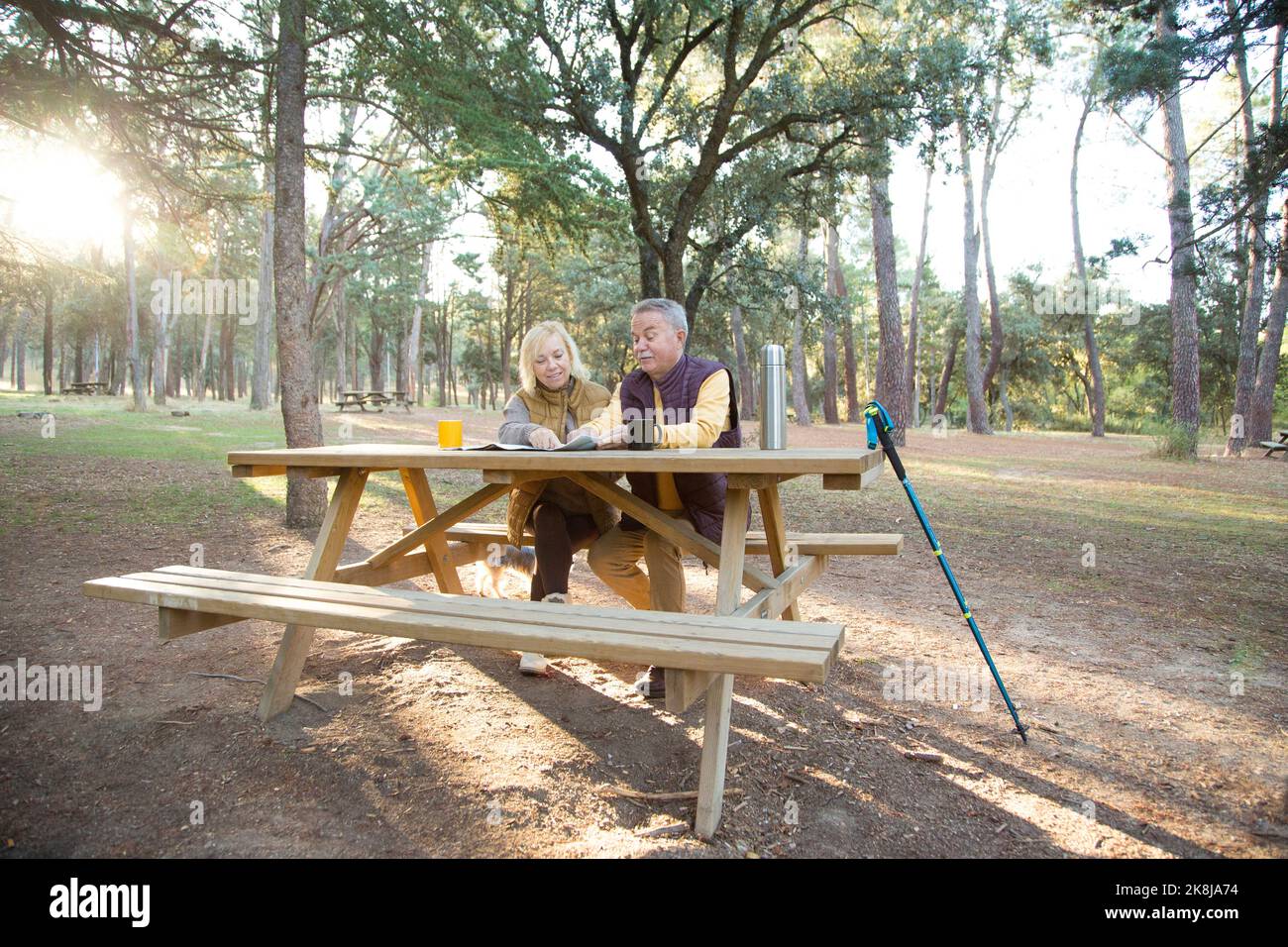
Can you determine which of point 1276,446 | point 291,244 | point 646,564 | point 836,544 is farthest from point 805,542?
point 1276,446

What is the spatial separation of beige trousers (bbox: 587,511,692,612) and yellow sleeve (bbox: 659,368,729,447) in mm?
389

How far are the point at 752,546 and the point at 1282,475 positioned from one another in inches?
478

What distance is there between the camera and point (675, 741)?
2.89 m

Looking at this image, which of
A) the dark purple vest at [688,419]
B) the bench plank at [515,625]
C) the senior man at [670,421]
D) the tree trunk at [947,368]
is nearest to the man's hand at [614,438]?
the senior man at [670,421]

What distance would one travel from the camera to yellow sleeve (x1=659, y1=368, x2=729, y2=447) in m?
2.97

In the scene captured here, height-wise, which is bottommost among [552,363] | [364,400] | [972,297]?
[552,363]

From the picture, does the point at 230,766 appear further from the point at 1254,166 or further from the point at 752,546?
the point at 1254,166

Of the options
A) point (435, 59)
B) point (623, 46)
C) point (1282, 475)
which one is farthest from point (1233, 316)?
point (435, 59)

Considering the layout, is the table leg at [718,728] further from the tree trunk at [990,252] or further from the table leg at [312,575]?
the tree trunk at [990,252]

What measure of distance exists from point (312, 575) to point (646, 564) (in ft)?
4.78

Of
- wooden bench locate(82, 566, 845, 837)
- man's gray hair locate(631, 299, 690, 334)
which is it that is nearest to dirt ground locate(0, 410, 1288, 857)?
wooden bench locate(82, 566, 845, 837)

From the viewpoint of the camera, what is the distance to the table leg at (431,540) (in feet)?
12.7

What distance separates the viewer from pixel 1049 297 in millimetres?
31969

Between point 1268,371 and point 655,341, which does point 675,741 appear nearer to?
point 655,341
